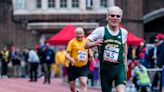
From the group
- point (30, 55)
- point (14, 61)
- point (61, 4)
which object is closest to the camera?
point (30, 55)

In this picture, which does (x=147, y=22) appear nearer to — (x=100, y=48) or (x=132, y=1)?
(x=132, y=1)

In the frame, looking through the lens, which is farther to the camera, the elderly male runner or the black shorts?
the black shorts

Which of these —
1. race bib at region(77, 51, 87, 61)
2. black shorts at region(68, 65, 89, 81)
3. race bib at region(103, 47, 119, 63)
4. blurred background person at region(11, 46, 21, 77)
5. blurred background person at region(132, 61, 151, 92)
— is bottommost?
blurred background person at region(11, 46, 21, 77)

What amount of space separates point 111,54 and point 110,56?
0.03 metres

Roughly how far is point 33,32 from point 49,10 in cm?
183

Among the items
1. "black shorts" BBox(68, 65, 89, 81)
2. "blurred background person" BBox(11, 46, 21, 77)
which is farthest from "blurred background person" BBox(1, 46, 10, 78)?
"black shorts" BBox(68, 65, 89, 81)

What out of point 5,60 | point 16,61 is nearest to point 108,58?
point 5,60

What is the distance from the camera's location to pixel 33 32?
34.8 m

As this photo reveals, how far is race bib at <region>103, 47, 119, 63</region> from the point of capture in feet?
28.8

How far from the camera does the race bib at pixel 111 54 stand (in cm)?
878

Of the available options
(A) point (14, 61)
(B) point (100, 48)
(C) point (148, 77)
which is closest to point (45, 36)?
(A) point (14, 61)

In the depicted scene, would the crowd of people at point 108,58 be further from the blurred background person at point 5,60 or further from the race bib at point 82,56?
the blurred background person at point 5,60

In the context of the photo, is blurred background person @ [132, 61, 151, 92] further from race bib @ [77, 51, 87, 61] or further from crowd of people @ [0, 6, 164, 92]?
race bib @ [77, 51, 87, 61]

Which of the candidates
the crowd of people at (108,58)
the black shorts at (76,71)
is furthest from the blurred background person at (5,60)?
the black shorts at (76,71)
